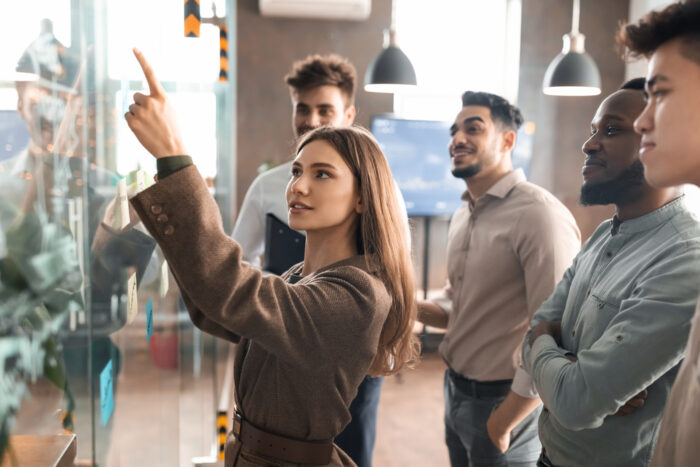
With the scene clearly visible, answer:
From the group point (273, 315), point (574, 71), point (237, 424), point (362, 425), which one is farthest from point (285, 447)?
point (574, 71)

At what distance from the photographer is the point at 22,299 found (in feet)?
2.09

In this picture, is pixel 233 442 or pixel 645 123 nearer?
pixel 645 123

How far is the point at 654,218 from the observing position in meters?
1.12

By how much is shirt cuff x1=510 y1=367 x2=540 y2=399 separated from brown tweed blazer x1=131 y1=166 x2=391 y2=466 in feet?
2.02

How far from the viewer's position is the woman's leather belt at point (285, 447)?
1.05m

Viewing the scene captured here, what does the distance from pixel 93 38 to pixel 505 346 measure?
1395 mm

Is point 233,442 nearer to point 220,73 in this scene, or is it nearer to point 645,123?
point 645,123

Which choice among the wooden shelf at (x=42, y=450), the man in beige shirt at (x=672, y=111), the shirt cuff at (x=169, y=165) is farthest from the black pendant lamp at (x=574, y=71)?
the wooden shelf at (x=42, y=450)

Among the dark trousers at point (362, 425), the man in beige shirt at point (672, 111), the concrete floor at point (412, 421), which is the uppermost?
the man in beige shirt at point (672, 111)

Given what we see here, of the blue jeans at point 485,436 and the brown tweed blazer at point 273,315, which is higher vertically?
the brown tweed blazer at point 273,315

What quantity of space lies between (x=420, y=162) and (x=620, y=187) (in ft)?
13.4

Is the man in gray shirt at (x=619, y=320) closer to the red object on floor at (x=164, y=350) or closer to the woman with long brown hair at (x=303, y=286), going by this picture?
the woman with long brown hair at (x=303, y=286)

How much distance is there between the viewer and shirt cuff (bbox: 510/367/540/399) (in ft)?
5.15

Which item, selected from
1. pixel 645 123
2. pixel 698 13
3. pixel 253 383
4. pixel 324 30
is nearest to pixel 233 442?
pixel 253 383
